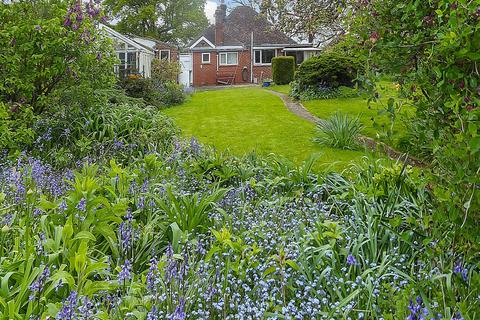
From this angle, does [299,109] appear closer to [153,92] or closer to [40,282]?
[153,92]

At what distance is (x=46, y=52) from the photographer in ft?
21.7

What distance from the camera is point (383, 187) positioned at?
153 inches

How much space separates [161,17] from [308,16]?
1507 inches

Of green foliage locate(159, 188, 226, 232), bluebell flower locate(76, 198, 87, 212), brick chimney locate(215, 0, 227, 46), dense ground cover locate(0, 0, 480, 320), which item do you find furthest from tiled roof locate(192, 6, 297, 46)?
bluebell flower locate(76, 198, 87, 212)

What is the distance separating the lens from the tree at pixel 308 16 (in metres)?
10.8

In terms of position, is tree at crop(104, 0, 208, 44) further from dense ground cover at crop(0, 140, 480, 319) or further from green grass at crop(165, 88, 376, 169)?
dense ground cover at crop(0, 140, 480, 319)

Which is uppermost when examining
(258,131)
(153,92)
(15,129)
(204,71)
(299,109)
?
(204,71)

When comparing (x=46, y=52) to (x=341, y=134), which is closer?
(x=46, y=52)

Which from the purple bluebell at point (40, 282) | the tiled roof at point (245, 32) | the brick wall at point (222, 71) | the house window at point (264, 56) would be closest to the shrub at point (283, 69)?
the brick wall at point (222, 71)

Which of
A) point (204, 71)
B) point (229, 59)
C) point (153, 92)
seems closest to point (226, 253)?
point (153, 92)

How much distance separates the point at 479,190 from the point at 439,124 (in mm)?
512

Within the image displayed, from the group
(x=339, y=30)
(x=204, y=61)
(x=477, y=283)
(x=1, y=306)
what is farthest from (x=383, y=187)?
(x=204, y=61)

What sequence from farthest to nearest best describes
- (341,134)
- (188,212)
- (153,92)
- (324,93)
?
(153,92), (324,93), (341,134), (188,212)

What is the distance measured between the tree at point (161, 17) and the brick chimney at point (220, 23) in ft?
24.0
